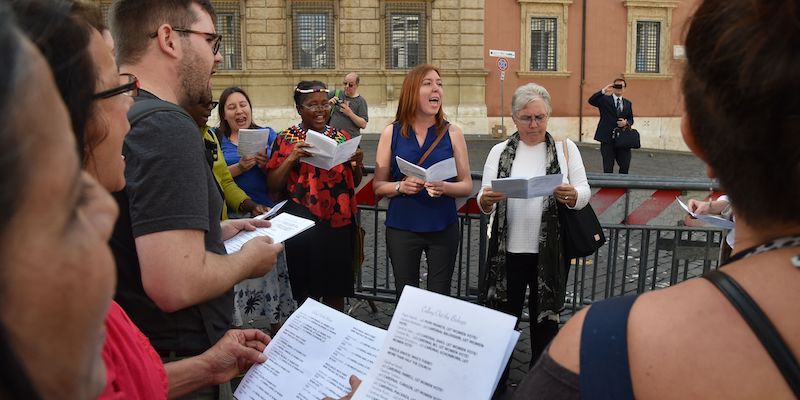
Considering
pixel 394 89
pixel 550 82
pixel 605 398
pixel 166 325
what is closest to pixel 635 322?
pixel 605 398

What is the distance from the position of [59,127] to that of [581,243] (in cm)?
341

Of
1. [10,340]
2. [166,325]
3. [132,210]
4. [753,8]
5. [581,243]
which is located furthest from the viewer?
[581,243]

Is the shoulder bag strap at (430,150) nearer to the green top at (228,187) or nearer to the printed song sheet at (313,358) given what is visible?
the green top at (228,187)

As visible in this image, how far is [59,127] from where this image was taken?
50cm

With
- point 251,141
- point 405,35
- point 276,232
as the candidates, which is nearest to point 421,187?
point 251,141

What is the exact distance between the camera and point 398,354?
1.38 metres

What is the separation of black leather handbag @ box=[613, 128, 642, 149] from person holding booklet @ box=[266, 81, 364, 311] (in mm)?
9783

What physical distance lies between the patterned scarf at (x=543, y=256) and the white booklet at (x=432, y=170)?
295 millimetres

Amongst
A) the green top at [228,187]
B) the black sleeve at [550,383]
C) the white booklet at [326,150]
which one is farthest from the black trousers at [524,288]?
the black sleeve at [550,383]

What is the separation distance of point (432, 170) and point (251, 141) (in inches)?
54.1

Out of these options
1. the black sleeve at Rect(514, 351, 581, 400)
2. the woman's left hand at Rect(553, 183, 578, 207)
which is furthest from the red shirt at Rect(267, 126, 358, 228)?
the black sleeve at Rect(514, 351, 581, 400)

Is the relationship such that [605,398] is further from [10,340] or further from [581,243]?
[581,243]

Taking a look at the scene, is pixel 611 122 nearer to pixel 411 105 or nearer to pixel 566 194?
pixel 411 105

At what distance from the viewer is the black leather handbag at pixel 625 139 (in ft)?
42.3
